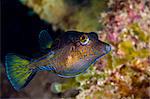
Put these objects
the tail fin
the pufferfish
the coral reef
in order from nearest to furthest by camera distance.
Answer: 1. the pufferfish
2. the tail fin
3. the coral reef

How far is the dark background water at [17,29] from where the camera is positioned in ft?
22.6

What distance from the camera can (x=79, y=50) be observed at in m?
1.88

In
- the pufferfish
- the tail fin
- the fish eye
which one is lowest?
the tail fin

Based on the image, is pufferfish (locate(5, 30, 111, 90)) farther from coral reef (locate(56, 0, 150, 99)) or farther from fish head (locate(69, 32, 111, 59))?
coral reef (locate(56, 0, 150, 99))

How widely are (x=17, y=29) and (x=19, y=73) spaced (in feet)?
16.9

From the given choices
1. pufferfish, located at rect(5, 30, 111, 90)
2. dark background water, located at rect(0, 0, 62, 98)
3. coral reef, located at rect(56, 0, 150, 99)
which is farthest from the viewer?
dark background water, located at rect(0, 0, 62, 98)

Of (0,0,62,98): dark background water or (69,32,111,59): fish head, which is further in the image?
(0,0,62,98): dark background water

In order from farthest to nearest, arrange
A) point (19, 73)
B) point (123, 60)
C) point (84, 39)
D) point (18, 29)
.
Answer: point (18, 29) < point (123, 60) < point (19, 73) < point (84, 39)

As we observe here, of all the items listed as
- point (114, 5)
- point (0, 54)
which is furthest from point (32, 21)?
point (114, 5)

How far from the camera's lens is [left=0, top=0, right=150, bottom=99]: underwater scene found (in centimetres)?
189

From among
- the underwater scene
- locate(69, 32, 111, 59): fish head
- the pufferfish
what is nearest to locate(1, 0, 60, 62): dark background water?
the underwater scene

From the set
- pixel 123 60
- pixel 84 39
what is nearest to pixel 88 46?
pixel 84 39

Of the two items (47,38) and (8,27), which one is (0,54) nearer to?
(8,27)

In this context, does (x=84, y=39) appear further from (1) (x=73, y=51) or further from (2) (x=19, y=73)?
(2) (x=19, y=73)
